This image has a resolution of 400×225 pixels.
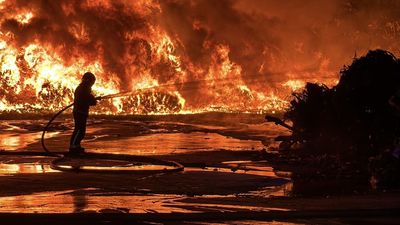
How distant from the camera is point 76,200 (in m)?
8.91

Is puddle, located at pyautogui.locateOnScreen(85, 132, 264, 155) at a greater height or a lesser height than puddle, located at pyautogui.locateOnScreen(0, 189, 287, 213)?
greater

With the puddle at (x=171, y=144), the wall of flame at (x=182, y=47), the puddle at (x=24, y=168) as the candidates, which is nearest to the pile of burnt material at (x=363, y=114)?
the puddle at (x=171, y=144)

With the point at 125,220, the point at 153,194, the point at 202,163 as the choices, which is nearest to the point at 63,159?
the point at 202,163

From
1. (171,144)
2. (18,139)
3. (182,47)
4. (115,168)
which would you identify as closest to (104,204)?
(115,168)

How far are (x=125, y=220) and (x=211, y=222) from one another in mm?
888

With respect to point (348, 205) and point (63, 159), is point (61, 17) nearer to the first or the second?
point (63, 159)

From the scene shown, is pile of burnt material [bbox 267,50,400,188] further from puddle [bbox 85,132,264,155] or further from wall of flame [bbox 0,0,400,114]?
wall of flame [bbox 0,0,400,114]

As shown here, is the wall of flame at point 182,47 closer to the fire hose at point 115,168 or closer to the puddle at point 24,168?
the fire hose at point 115,168

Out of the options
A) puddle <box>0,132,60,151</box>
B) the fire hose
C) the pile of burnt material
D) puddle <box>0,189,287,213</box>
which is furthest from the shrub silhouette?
puddle <box>0,132,60,151</box>

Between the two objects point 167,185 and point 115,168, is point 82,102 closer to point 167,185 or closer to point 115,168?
point 115,168

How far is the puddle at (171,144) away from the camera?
1777cm

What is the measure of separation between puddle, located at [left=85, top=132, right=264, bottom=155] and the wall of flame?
6.12 meters

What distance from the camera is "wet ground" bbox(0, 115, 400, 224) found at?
8172 millimetres

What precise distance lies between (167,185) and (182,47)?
2024 centimetres
